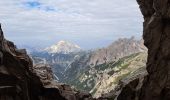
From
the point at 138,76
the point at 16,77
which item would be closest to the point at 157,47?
the point at 138,76

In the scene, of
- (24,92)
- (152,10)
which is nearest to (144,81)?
(152,10)

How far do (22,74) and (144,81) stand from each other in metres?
41.9

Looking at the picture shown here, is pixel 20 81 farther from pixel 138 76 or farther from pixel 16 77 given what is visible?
pixel 138 76

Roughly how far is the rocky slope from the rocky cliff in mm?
40560

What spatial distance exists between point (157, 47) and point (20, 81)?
4782 cm

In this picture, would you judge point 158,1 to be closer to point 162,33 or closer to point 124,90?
point 162,33

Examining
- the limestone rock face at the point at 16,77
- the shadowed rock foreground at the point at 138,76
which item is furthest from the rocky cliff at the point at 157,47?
the limestone rock face at the point at 16,77

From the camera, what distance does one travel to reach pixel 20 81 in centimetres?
12419

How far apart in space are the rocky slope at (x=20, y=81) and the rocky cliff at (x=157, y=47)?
40.6 meters

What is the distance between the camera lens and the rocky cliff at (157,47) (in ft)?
313

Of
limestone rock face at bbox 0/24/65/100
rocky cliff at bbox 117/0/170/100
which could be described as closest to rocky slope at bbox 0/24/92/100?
limestone rock face at bbox 0/24/65/100

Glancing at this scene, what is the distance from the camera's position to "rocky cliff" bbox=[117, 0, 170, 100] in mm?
95438

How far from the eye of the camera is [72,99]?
146 m

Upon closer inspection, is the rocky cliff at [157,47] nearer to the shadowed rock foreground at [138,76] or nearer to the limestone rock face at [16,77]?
the shadowed rock foreground at [138,76]
